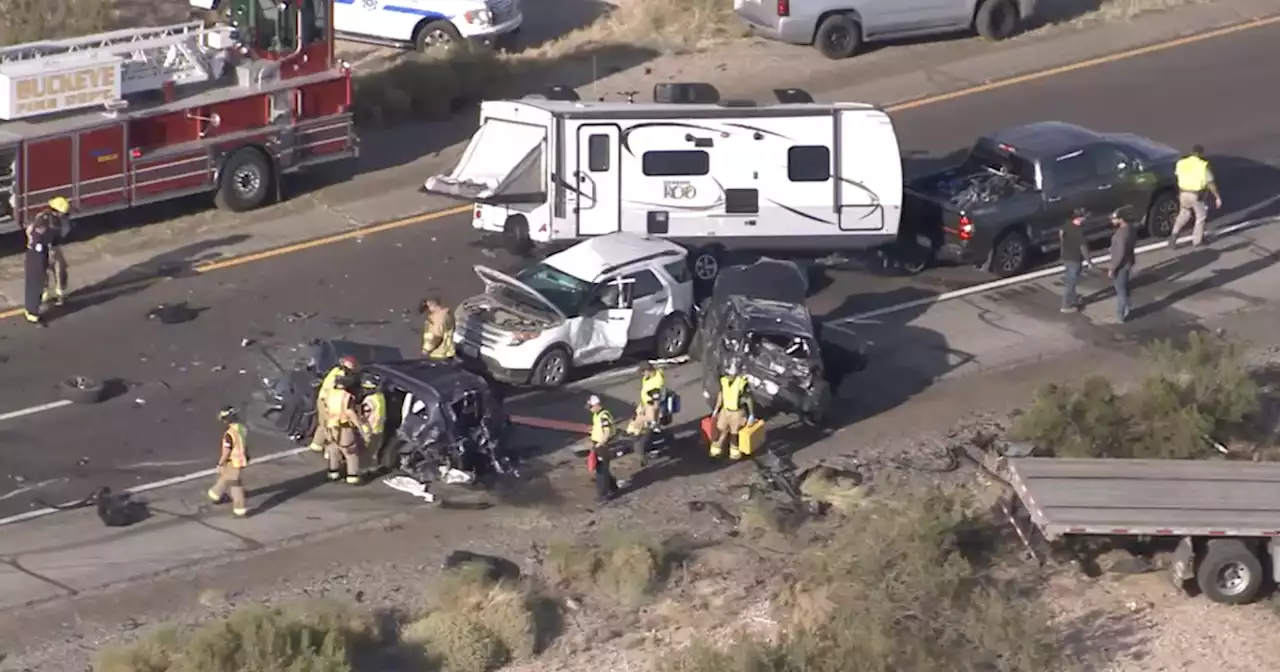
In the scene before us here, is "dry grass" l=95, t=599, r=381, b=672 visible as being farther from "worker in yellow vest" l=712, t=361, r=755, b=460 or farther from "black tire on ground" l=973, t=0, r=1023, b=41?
"black tire on ground" l=973, t=0, r=1023, b=41

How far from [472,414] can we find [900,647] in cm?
520

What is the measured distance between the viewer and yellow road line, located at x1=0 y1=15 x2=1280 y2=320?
26.9 metres

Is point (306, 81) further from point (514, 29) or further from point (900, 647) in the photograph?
point (900, 647)

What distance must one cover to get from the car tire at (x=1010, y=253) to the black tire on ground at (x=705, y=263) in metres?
3.50

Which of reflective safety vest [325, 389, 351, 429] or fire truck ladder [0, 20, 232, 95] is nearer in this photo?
reflective safety vest [325, 389, 351, 429]

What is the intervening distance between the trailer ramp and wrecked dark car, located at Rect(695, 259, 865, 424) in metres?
2.81

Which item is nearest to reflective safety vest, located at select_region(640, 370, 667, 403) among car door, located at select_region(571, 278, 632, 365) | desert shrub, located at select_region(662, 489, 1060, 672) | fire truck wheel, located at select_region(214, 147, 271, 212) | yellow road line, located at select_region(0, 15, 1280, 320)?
car door, located at select_region(571, 278, 632, 365)

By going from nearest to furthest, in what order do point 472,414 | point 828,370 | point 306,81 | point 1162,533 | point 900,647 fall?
point 900,647 < point 1162,533 < point 472,414 < point 828,370 < point 306,81

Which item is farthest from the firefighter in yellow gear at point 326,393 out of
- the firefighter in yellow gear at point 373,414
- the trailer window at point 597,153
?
the trailer window at point 597,153

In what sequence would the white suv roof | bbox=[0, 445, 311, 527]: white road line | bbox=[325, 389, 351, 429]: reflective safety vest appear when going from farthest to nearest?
the white suv roof < bbox=[325, 389, 351, 429]: reflective safety vest < bbox=[0, 445, 311, 527]: white road line

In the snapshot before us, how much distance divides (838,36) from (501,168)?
9.62m

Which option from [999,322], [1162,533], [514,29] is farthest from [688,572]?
[514,29]

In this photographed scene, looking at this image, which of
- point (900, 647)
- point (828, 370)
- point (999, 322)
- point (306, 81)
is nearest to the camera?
point (900, 647)

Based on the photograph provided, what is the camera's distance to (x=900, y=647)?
58.6ft
